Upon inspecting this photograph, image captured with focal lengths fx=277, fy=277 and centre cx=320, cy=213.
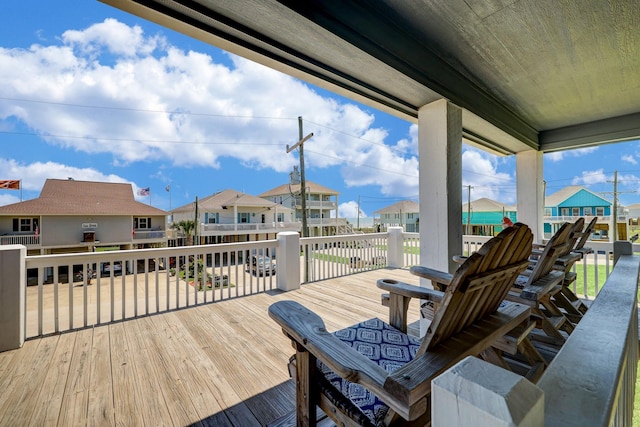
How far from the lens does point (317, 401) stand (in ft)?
3.54

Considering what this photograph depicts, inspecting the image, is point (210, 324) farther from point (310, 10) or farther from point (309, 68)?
point (310, 10)

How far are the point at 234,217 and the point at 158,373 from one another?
54.4 ft

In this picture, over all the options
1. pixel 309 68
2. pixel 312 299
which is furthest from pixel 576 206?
pixel 309 68

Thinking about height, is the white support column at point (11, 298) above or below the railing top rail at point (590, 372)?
below

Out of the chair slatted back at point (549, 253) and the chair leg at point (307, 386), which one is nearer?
the chair leg at point (307, 386)

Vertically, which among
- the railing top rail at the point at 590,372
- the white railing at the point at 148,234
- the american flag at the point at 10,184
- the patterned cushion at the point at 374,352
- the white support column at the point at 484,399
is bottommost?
the white railing at the point at 148,234

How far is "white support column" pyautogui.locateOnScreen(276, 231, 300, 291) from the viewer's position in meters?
3.99

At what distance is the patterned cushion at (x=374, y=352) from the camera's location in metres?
0.97

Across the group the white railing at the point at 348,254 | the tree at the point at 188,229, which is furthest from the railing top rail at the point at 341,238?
the tree at the point at 188,229

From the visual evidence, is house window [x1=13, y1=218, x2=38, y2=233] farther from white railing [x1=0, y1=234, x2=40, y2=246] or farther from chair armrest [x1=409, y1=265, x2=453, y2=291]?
chair armrest [x1=409, y1=265, x2=453, y2=291]

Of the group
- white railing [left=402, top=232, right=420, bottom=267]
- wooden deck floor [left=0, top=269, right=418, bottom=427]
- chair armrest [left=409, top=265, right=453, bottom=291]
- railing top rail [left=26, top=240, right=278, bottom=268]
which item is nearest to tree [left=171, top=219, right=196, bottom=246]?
white railing [left=402, top=232, right=420, bottom=267]

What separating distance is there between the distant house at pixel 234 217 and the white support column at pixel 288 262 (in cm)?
1327

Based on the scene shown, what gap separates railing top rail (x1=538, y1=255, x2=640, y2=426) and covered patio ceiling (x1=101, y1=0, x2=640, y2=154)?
1740mm

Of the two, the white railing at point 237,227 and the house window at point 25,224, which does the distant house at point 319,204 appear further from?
the house window at point 25,224
